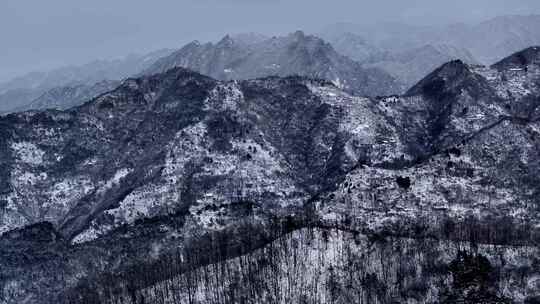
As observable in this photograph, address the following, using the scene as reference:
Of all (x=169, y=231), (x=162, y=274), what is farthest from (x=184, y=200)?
(x=162, y=274)

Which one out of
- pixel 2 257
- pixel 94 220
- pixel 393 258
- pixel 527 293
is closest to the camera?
pixel 527 293

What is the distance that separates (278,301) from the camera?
14000 cm

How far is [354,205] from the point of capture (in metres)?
174

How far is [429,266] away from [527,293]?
19337 mm

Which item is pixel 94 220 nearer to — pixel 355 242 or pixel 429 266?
pixel 355 242

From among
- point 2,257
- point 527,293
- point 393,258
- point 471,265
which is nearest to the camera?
point 471,265

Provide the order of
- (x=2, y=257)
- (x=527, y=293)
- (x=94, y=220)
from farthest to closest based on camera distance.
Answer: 1. (x=94, y=220)
2. (x=2, y=257)
3. (x=527, y=293)

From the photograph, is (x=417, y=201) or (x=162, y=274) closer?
(x=162, y=274)

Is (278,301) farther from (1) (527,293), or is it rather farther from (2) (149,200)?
(2) (149,200)

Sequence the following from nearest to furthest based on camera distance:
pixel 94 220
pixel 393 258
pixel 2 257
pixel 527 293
Answer: pixel 527 293, pixel 393 258, pixel 2 257, pixel 94 220

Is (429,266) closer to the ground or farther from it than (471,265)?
closer to the ground

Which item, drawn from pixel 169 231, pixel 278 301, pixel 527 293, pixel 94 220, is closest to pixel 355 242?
pixel 278 301

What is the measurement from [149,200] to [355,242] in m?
71.8

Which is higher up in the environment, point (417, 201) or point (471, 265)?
point (471, 265)
